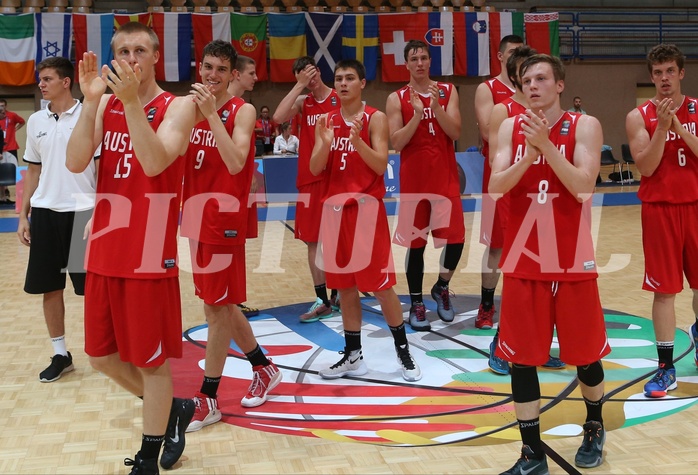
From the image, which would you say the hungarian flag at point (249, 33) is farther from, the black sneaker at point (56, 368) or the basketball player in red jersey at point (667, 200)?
the basketball player in red jersey at point (667, 200)

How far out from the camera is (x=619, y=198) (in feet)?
53.6

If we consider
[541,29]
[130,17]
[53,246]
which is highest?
[541,29]

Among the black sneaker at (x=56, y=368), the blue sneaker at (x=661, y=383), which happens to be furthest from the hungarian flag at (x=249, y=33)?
the blue sneaker at (x=661, y=383)

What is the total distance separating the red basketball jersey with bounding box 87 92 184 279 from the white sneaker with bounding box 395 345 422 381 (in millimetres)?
2429

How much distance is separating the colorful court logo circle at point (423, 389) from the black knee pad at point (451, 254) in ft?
1.85

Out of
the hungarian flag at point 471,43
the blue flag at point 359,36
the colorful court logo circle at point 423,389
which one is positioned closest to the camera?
the colorful court logo circle at point 423,389

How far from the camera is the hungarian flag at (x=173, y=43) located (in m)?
18.8

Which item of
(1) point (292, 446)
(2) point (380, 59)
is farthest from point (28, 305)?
(2) point (380, 59)

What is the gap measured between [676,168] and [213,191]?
10.4 ft

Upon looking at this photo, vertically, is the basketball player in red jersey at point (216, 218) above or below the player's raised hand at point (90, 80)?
below

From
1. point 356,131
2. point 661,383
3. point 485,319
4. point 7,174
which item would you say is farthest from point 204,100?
point 7,174

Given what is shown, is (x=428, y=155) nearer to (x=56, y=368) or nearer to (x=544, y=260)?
(x=544, y=260)

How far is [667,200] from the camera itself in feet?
16.9

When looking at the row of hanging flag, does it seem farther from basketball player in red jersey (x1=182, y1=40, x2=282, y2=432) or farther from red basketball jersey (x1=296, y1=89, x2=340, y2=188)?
basketball player in red jersey (x1=182, y1=40, x2=282, y2=432)
